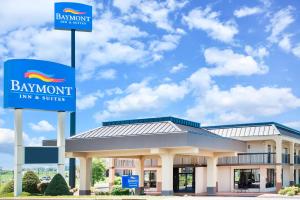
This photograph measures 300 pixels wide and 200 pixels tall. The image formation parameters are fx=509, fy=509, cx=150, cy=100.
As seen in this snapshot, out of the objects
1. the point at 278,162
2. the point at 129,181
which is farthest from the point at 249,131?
the point at 129,181

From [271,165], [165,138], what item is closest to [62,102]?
[165,138]

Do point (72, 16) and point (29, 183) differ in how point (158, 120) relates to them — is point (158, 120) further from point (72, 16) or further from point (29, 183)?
point (72, 16)

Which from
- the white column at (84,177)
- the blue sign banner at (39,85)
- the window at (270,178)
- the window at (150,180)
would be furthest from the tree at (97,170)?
the blue sign banner at (39,85)

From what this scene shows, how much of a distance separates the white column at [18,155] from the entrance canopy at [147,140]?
17.5 feet

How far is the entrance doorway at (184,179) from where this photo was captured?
54.5 metres

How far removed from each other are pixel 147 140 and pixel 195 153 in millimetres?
4262

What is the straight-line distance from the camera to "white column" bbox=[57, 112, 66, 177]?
4022 centimetres

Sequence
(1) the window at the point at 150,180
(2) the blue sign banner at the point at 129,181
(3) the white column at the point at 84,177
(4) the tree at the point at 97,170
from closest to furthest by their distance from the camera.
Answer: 1. (2) the blue sign banner at the point at 129,181
2. (3) the white column at the point at 84,177
3. (1) the window at the point at 150,180
4. (4) the tree at the point at 97,170

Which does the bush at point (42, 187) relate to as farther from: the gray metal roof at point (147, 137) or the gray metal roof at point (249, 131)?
the gray metal roof at point (249, 131)

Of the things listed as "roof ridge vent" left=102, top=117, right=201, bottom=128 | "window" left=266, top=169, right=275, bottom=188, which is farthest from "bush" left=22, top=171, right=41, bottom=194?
"window" left=266, top=169, right=275, bottom=188

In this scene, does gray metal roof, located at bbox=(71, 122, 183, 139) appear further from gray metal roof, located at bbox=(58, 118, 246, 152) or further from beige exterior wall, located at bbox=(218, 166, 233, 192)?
beige exterior wall, located at bbox=(218, 166, 233, 192)

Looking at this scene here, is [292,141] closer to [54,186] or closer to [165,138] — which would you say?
[165,138]

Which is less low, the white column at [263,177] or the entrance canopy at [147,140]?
the entrance canopy at [147,140]

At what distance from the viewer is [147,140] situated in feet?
127
